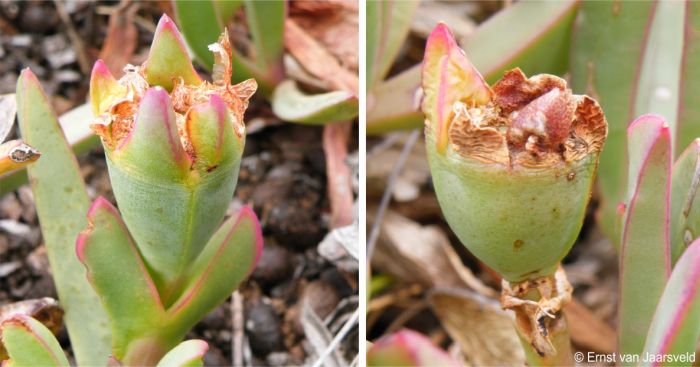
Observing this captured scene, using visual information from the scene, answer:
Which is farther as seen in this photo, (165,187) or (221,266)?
(221,266)

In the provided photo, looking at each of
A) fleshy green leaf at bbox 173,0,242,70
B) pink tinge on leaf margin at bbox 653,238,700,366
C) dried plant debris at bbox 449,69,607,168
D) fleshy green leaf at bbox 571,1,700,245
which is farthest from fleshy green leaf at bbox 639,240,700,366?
fleshy green leaf at bbox 173,0,242,70

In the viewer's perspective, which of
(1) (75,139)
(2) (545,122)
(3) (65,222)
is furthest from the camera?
(1) (75,139)

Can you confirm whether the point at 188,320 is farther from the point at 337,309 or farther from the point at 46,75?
the point at 46,75

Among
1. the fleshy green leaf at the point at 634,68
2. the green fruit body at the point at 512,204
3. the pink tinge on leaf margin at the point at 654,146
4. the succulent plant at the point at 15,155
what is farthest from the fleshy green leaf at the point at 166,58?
the fleshy green leaf at the point at 634,68

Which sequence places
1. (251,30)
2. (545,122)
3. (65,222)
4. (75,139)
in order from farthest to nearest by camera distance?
1. (251,30)
2. (75,139)
3. (65,222)
4. (545,122)

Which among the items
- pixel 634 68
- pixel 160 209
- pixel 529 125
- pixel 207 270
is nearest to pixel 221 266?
pixel 207 270

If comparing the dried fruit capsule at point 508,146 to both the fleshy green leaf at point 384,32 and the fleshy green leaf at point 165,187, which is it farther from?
the fleshy green leaf at point 384,32

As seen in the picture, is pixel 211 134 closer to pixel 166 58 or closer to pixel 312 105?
pixel 166 58
